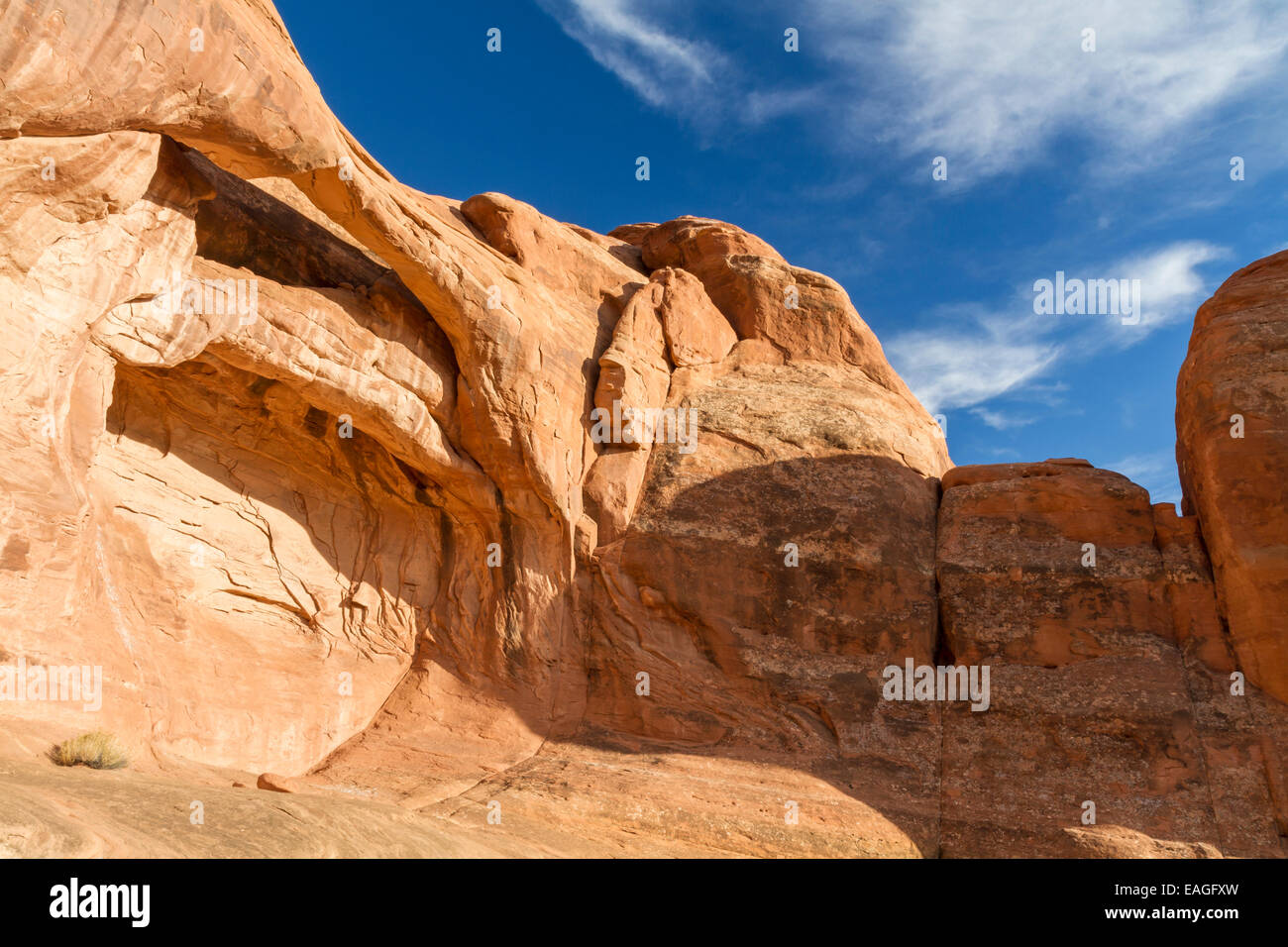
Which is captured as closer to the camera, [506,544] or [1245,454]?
[1245,454]

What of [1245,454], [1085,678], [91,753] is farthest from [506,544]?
[1245,454]

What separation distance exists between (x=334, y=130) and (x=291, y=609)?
7.12 metres

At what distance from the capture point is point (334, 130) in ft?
45.6

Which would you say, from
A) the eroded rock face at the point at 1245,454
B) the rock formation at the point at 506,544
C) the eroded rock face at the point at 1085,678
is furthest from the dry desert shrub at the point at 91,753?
the eroded rock face at the point at 1245,454

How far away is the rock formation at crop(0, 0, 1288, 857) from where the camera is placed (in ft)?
36.1

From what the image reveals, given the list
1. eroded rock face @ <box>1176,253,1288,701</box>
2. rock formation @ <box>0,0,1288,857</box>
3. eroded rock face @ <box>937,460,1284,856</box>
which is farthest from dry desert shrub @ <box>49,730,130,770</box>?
eroded rock face @ <box>1176,253,1288,701</box>

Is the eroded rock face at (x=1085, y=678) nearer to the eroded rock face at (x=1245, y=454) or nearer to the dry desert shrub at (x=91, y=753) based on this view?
the eroded rock face at (x=1245, y=454)

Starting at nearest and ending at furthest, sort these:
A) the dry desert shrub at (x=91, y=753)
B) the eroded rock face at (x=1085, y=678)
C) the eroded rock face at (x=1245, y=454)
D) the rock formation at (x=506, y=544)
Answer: the dry desert shrub at (x=91, y=753) < the rock formation at (x=506, y=544) < the eroded rock face at (x=1085, y=678) < the eroded rock face at (x=1245, y=454)

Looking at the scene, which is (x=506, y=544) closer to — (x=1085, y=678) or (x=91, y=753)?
(x=91, y=753)

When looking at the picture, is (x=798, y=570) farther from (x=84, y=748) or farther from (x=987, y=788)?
(x=84, y=748)

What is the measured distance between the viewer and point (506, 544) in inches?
641

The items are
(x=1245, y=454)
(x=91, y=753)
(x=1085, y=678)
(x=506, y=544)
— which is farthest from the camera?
(x=506, y=544)

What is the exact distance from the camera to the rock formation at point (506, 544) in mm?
11000

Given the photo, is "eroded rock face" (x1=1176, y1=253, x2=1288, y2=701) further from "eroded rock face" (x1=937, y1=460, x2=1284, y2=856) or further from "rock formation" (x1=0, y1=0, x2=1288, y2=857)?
"eroded rock face" (x1=937, y1=460, x2=1284, y2=856)
